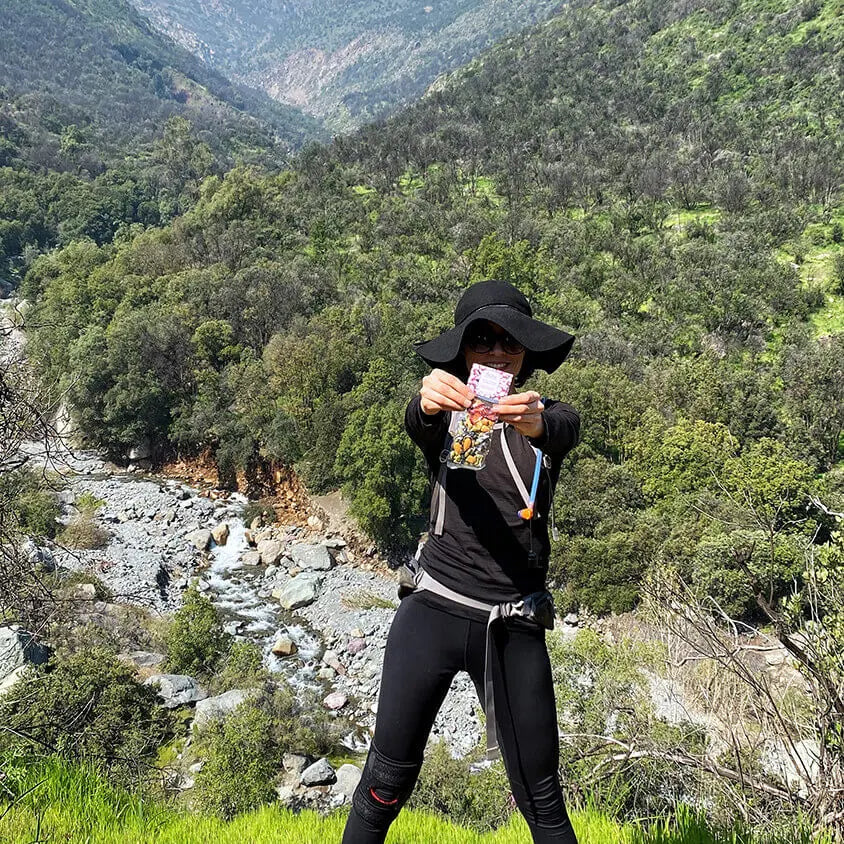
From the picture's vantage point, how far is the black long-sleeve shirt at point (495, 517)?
2475 millimetres

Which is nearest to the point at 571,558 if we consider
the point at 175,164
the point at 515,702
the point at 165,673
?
the point at 165,673

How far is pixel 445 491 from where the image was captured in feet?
8.58

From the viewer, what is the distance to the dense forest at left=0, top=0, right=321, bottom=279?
63.4 m

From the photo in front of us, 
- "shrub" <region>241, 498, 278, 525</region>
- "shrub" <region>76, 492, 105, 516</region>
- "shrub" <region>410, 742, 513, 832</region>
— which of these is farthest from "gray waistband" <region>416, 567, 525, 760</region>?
"shrub" <region>76, 492, 105, 516</region>

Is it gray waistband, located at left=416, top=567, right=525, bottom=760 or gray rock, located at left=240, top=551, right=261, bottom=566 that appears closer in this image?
gray waistband, located at left=416, top=567, right=525, bottom=760

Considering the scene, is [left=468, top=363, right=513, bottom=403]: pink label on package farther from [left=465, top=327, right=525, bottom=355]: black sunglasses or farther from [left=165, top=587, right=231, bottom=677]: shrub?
[left=165, top=587, right=231, bottom=677]: shrub

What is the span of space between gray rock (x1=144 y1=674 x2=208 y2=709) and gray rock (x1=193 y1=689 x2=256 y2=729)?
0.36 metres

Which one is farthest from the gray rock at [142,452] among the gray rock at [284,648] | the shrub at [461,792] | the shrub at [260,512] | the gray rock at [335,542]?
the shrub at [461,792]

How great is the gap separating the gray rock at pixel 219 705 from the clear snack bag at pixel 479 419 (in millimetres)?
13737

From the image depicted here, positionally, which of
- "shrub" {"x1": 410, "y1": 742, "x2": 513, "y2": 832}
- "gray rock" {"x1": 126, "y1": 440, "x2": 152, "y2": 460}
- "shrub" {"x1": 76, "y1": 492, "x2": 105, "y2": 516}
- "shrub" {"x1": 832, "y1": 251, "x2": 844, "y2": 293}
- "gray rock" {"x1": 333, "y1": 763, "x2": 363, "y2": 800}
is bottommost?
"gray rock" {"x1": 333, "y1": 763, "x2": 363, "y2": 800}

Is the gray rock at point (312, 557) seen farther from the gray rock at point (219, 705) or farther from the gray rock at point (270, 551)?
the gray rock at point (219, 705)

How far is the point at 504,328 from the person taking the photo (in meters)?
2.36

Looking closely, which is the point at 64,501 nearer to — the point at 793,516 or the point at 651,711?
the point at 651,711

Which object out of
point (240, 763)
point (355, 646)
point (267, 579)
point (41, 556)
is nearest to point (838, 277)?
point (355, 646)
